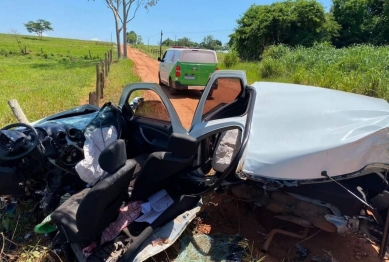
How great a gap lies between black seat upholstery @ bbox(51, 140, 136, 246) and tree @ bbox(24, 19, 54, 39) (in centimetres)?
11816

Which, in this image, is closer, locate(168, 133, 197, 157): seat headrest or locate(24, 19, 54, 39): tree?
locate(168, 133, 197, 157): seat headrest

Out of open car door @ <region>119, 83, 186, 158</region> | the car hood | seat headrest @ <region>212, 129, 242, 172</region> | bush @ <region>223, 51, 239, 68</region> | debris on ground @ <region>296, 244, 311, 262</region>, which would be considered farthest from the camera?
bush @ <region>223, 51, 239, 68</region>

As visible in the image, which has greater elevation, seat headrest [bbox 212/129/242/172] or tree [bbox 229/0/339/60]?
tree [bbox 229/0/339/60]

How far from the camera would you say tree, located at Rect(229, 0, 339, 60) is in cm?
2334

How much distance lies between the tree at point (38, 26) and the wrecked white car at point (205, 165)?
116940mm

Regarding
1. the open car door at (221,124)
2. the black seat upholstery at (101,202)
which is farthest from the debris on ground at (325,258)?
the black seat upholstery at (101,202)

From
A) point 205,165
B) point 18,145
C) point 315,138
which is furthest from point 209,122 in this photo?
point 18,145

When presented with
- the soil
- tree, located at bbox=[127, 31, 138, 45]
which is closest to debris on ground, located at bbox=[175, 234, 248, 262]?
the soil

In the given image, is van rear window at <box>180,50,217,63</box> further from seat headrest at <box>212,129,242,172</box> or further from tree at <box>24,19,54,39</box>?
tree at <box>24,19,54,39</box>

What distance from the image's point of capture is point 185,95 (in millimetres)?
11586

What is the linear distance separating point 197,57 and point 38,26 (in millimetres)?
110417

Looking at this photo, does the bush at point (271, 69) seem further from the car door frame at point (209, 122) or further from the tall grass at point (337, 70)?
the car door frame at point (209, 122)

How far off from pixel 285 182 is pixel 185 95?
918 centimetres

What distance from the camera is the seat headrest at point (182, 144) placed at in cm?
277
